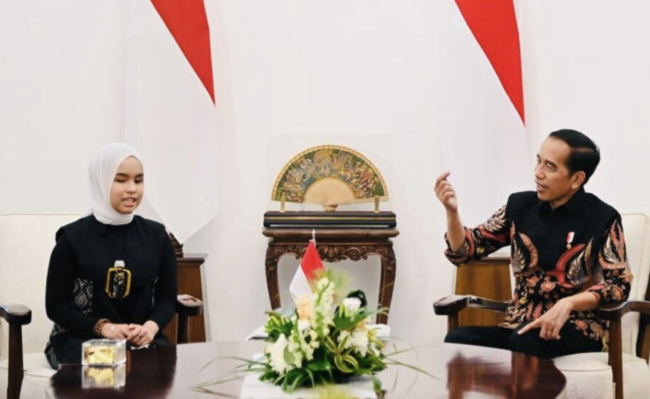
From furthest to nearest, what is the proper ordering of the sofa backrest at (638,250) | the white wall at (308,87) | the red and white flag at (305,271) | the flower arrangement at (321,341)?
the white wall at (308,87)
the sofa backrest at (638,250)
the red and white flag at (305,271)
the flower arrangement at (321,341)

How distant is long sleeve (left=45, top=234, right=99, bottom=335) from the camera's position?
303 cm

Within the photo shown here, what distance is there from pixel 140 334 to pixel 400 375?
3.17 ft

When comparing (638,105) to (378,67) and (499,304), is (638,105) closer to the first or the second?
(378,67)

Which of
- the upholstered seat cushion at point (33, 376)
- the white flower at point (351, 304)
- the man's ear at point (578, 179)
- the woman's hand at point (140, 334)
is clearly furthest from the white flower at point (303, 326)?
the man's ear at point (578, 179)

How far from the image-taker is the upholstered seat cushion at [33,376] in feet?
9.30

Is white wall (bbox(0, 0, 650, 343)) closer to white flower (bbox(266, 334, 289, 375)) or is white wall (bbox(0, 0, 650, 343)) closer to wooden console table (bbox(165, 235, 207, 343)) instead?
wooden console table (bbox(165, 235, 207, 343))

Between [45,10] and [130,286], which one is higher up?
[45,10]

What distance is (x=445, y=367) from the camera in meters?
2.53

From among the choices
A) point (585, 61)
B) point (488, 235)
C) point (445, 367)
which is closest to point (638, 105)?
point (585, 61)

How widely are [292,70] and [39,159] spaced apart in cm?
133

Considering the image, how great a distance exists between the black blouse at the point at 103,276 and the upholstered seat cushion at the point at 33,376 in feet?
0.42

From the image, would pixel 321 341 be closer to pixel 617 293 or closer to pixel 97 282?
pixel 97 282

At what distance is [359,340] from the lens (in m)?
2.06

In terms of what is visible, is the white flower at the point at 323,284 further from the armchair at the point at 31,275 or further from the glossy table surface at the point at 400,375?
the armchair at the point at 31,275
